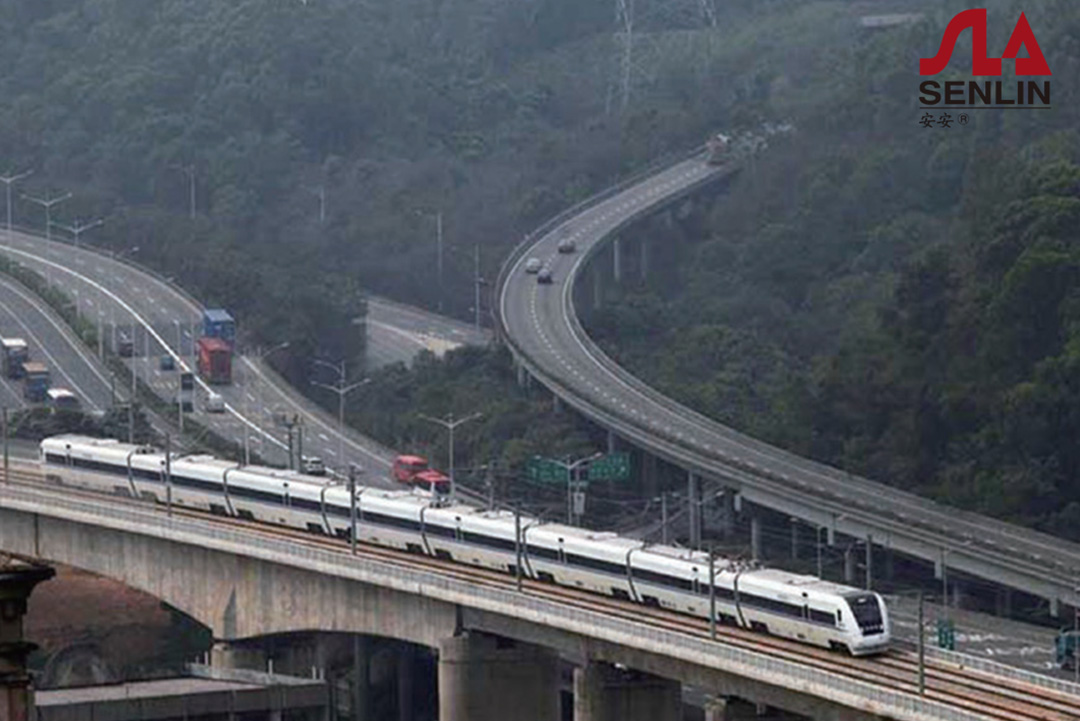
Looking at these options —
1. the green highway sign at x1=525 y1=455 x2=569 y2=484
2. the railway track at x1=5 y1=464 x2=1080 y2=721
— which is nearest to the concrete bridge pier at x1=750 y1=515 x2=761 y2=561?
the green highway sign at x1=525 y1=455 x2=569 y2=484

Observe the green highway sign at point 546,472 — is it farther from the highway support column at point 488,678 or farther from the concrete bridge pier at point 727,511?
the highway support column at point 488,678

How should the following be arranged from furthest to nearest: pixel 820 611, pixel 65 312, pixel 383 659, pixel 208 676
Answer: pixel 65 312 → pixel 383 659 → pixel 208 676 → pixel 820 611

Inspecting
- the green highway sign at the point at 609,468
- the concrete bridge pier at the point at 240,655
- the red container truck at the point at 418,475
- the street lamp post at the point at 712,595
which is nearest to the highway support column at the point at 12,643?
the street lamp post at the point at 712,595

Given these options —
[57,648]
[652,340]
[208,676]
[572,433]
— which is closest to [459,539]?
[208,676]

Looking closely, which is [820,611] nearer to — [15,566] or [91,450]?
[91,450]

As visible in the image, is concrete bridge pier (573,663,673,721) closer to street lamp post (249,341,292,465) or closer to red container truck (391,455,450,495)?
street lamp post (249,341,292,465)

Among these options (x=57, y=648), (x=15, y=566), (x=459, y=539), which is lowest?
(x=57, y=648)
